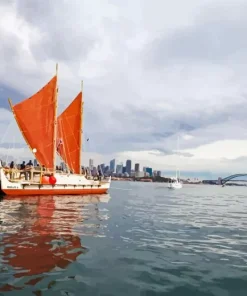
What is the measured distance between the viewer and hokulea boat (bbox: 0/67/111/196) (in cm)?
4574

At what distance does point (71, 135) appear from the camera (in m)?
57.2

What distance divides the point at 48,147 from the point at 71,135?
23.9 ft

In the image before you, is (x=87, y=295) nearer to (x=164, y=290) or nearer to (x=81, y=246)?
(x=164, y=290)

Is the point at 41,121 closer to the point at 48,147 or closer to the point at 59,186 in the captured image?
the point at 48,147

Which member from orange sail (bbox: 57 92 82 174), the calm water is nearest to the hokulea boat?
orange sail (bbox: 57 92 82 174)

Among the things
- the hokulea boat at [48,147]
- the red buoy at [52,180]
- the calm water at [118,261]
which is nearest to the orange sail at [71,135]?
the hokulea boat at [48,147]

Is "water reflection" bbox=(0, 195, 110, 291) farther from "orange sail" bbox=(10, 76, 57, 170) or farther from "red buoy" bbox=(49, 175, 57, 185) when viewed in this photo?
"orange sail" bbox=(10, 76, 57, 170)

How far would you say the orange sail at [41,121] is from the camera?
159 feet

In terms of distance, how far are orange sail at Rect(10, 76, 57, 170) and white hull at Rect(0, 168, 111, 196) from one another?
366 cm

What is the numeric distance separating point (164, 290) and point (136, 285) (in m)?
0.88

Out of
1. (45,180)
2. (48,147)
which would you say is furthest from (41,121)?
(45,180)

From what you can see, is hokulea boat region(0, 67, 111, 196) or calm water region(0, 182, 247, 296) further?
hokulea boat region(0, 67, 111, 196)

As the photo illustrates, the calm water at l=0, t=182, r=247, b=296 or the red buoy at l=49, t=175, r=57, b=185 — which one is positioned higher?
the red buoy at l=49, t=175, r=57, b=185

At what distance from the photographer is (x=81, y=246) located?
44.6 feet
